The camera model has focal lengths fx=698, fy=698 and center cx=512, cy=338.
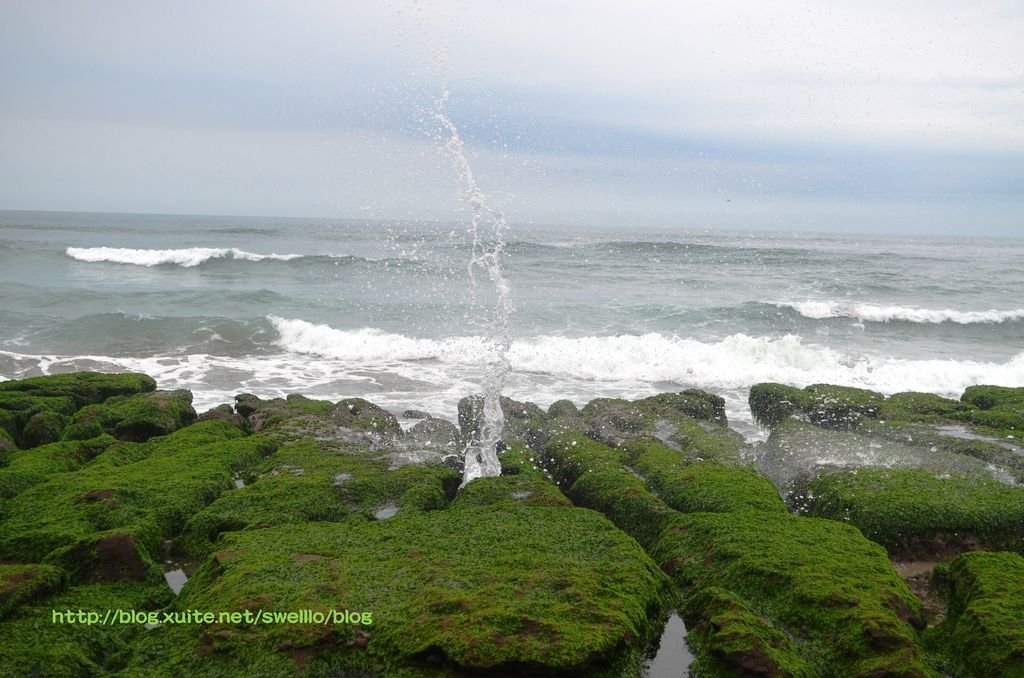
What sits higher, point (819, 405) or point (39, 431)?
point (819, 405)

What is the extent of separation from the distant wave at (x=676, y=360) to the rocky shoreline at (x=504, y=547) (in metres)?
7.42

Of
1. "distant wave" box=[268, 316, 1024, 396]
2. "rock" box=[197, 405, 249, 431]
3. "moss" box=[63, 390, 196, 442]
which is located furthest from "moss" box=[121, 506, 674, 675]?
"distant wave" box=[268, 316, 1024, 396]

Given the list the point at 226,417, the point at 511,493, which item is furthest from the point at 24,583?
the point at 226,417

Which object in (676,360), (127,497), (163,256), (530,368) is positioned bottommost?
(530,368)

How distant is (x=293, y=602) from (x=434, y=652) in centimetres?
99

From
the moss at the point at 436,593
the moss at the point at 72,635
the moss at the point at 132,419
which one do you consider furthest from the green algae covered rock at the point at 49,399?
the moss at the point at 436,593

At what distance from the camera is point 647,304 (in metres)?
26.6

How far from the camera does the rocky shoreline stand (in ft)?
12.9

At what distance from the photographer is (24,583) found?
4.32 meters

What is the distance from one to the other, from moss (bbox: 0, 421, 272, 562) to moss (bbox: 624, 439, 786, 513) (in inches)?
172

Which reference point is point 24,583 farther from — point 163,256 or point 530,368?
point 163,256

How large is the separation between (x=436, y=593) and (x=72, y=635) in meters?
2.11

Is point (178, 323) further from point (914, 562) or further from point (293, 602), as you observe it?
point (914, 562)

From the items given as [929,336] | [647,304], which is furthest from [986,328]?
[647,304]
